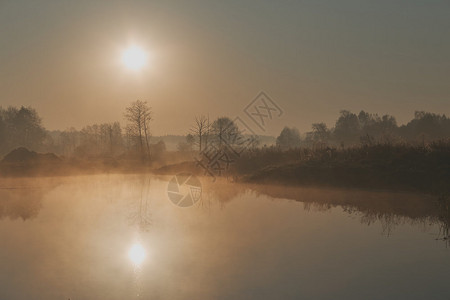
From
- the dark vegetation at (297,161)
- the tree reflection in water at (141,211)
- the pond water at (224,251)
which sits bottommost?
the pond water at (224,251)

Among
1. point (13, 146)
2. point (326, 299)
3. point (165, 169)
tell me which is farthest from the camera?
point (13, 146)

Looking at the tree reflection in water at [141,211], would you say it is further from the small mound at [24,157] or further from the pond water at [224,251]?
the small mound at [24,157]

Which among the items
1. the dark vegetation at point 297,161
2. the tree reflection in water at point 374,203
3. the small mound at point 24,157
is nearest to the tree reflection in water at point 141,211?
the tree reflection in water at point 374,203

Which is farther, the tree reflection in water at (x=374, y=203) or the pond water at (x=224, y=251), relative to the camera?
the tree reflection in water at (x=374, y=203)

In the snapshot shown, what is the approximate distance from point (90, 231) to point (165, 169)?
110 ft

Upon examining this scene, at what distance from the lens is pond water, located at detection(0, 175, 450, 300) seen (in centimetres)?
752

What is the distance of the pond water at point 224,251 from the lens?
752 centimetres

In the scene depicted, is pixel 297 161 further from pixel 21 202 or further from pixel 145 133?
pixel 145 133

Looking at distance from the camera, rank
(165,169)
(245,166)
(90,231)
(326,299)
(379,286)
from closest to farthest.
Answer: (326,299)
(379,286)
(90,231)
(245,166)
(165,169)

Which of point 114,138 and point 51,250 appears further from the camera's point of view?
point 114,138

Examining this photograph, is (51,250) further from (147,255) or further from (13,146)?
(13,146)

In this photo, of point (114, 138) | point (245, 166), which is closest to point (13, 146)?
point (114, 138)

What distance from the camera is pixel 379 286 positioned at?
7.63 meters

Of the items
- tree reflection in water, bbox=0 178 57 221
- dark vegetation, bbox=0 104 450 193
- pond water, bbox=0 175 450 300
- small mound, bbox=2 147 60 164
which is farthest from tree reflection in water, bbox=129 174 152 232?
small mound, bbox=2 147 60 164
